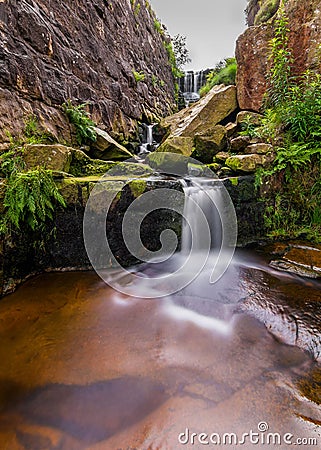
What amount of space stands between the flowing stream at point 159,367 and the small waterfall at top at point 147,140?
5871 millimetres

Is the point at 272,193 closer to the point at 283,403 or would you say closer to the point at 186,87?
the point at 283,403

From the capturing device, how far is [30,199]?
2785 millimetres

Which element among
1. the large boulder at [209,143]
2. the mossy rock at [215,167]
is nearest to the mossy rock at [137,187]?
the mossy rock at [215,167]

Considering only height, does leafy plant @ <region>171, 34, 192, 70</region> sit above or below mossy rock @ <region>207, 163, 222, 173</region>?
above

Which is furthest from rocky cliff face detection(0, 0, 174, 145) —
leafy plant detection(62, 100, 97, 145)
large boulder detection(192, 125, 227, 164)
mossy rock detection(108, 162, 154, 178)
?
large boulder detection(192, 125, 227, 164)

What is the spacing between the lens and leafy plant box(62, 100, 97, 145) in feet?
15.8

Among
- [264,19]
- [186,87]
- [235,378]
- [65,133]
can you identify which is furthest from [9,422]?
[186,87]

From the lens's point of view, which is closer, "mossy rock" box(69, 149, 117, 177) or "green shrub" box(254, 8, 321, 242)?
"mossy rock" box(69, 149, 117, 177)

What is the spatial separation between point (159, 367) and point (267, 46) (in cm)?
770

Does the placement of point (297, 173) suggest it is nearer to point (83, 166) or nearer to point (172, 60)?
point (83, 166)

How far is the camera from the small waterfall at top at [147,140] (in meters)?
7.97

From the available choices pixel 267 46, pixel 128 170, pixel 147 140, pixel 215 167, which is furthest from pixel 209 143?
pixel 147 140

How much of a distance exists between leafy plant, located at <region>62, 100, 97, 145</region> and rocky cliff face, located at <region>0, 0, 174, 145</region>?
16 cm

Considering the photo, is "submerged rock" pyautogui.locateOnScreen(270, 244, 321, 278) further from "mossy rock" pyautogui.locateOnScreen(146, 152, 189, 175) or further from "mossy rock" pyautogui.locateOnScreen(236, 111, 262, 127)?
"mossy rock" pyautogui.locateOnScreen(236, 111, 262, 127)
